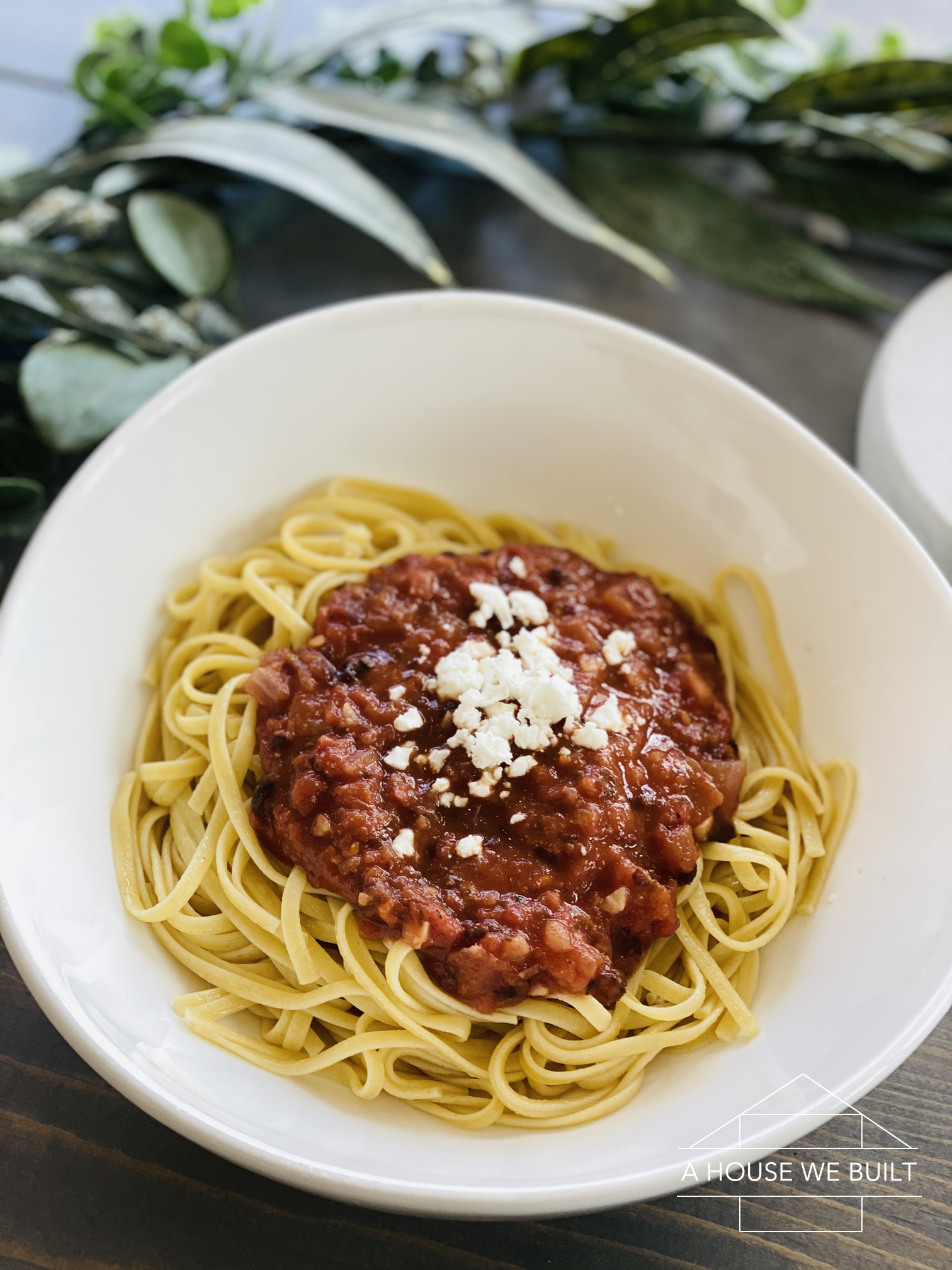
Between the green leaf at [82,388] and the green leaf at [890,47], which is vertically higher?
the green leaf at [890,47]

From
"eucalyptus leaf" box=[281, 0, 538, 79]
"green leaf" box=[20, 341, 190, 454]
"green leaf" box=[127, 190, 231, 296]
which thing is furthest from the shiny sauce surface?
"eucalyptus leaf" box=[281, 0, 538, 79]

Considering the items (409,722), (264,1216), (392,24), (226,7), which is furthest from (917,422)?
(264,1216)

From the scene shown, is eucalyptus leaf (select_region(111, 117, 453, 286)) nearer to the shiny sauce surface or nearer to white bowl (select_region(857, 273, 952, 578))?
the shiny sauce surface

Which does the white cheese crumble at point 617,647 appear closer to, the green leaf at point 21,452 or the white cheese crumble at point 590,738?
the white cheese crumble at point 590,738

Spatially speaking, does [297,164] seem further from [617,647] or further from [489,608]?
[617,647]

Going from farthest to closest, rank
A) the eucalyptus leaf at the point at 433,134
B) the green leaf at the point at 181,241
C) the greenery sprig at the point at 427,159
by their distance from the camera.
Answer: the eucalyptus leaf at the point at 433,134 → the green leaf at the point at 181,241 → the greenery sprig at the point at 427,159

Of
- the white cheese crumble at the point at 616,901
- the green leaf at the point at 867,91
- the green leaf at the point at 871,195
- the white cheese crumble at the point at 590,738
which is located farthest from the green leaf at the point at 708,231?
the white cheese crumble at the point at 616,901

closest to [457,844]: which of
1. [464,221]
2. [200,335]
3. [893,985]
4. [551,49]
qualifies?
[893,985]
